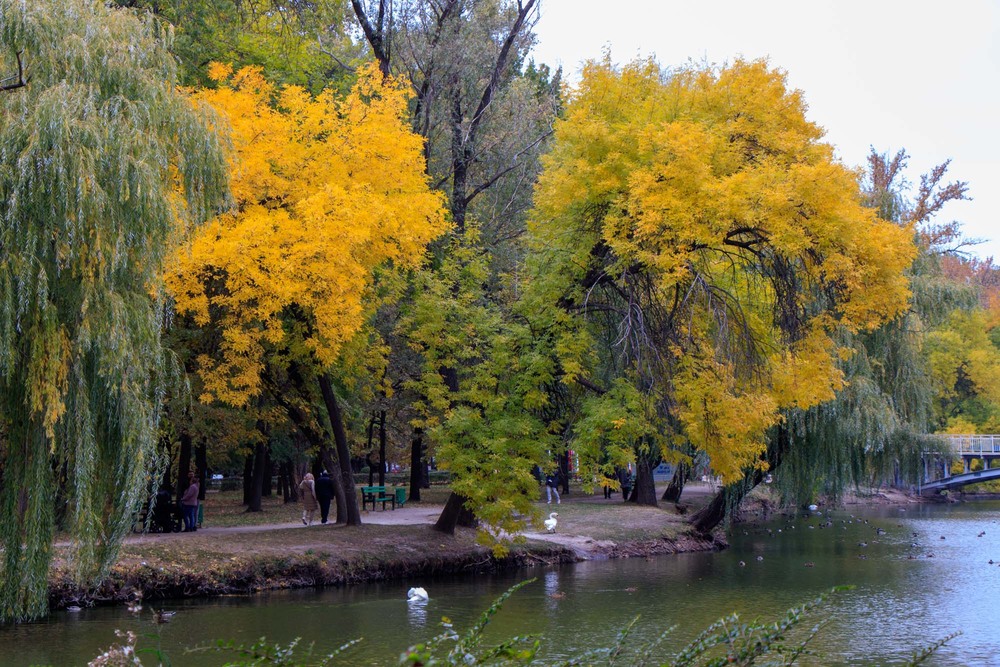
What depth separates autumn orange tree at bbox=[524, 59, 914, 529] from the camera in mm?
15031

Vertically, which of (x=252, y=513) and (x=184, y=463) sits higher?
(x=184, y=463)

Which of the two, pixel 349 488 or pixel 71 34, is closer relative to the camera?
pixel 71 34

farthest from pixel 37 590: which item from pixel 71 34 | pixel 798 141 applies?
pixel 798 141

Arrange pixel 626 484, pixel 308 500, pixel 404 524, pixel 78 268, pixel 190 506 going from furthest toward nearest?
1. pixel 626 484
2. pixel 308 500
3. pixel 404 524
4. pixel 190 506
5. pixel 78 268

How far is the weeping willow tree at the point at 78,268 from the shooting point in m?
9.62

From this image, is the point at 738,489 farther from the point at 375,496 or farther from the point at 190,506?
the point at 190,506

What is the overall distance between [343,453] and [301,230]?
21.7 ft

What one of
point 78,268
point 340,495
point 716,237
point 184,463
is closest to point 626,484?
point 340,495

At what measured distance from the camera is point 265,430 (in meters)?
26.4

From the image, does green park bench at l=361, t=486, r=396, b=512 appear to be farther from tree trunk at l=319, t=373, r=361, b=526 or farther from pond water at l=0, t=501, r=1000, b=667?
pond water at l=0, t=501, r=1000, b=667

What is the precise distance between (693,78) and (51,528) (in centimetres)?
1237

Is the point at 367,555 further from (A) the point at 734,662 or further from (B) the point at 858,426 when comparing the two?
(A) the point at 734,662

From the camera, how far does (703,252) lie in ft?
54.2

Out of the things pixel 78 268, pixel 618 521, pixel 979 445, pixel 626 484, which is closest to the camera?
pixel 78 268
